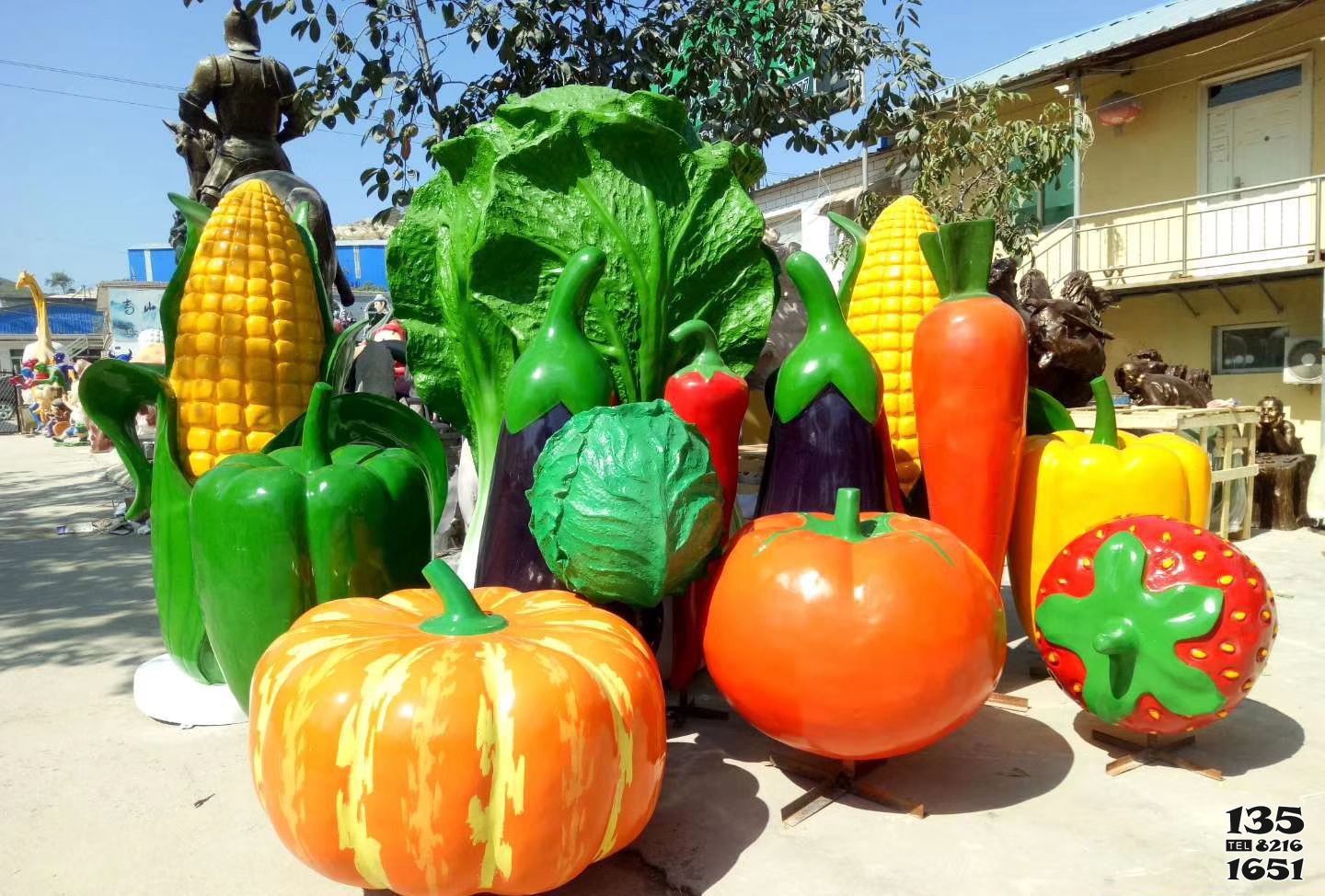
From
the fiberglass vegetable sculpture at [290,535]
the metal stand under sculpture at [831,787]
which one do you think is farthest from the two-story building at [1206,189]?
the fiberglass vegetable sculpture at [290,535]

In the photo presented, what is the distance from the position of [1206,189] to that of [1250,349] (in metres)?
1.65

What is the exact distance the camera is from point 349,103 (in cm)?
436

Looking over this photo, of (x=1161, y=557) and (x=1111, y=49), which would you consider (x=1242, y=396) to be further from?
(x=1161, y=557)

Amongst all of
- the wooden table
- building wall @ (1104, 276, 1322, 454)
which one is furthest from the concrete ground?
building wall @ (1104, 276, 1322, 454)

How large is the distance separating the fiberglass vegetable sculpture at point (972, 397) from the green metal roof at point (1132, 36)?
7.56 m

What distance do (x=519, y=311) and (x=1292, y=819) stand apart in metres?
2.11

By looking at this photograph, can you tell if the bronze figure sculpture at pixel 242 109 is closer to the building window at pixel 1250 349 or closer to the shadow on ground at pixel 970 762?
the shadow on ground at pixel 970 762

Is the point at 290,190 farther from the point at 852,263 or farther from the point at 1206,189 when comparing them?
the point at 1206,189

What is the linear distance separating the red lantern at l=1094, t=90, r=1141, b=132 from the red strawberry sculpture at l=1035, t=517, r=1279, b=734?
29.4ft

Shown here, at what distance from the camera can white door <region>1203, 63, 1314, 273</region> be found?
853 centimetres

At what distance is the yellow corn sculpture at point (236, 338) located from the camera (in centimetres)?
234

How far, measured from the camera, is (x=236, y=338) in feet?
7.70

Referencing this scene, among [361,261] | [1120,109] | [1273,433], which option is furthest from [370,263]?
[1273,433]

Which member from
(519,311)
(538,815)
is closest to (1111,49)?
(519,311)
